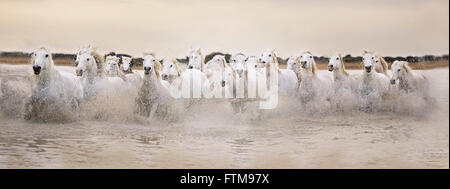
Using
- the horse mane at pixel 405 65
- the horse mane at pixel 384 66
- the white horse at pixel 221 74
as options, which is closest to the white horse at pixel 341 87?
the horse mane at pixel 384 66

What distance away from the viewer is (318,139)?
613 centimetres

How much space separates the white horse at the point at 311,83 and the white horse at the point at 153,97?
43.1 inches

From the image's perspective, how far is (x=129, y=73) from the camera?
241 inches

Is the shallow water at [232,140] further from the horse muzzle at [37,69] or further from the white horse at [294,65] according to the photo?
the white horse at [294,65]

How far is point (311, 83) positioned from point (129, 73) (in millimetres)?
1466

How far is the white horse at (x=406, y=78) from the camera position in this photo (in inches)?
247

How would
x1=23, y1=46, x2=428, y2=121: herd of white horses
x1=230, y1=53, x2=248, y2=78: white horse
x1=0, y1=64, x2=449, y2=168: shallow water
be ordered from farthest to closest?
1. x1=230, y1=53, x2=248, y2=78: white horse
2. x1=23, y1=46, x2=428, y2=121: herd of white horses
3. x1=0, y1=64, x2=449, y2=168: shallow water

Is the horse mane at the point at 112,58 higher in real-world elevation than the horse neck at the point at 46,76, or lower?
higher

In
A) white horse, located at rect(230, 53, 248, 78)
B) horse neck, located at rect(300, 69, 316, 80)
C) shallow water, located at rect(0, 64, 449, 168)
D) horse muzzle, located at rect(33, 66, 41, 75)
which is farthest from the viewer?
horse neck, located at rect(300, 69, 316, 80)

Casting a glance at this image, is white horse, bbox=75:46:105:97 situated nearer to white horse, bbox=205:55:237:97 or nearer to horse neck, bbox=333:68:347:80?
white horse, bbox=205:55:237:97

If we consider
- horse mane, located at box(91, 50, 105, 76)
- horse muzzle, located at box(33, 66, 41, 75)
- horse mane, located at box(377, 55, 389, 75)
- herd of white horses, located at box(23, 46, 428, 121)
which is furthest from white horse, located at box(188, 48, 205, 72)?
horse mane, located at box(377, 55, 389, 75)

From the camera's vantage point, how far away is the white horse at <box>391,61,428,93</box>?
6270mm
